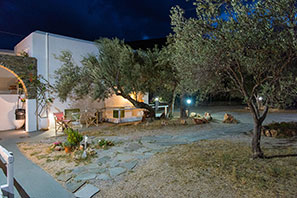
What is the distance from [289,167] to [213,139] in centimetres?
293

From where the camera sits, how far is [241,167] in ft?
13.5

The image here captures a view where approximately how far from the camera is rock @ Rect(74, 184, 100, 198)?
3213 mm

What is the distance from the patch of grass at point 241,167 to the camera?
10.6 ft

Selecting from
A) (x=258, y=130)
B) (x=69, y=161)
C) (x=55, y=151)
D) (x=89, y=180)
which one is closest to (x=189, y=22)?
(x=258, y=130)

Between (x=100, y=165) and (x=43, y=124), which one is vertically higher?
(x=43, y=124)

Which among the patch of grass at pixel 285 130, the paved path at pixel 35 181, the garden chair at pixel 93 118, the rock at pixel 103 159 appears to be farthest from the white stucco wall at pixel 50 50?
the patch of grass at pixel 285 130

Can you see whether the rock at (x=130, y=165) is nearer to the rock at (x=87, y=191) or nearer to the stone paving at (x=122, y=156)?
the stone paving at (x=122, y=156)

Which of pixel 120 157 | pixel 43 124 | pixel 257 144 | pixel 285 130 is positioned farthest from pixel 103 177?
pixel 285 130

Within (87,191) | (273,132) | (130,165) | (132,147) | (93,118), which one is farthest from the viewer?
(93,118)

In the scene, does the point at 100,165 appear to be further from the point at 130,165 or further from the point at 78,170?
the point at 130,165

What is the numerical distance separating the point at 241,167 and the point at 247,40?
2650 millimetres

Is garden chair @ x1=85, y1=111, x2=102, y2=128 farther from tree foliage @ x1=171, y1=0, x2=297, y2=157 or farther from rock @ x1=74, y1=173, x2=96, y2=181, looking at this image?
tree foliage @ x1=171, y1=0, x2=297, y2=157

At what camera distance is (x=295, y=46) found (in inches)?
138

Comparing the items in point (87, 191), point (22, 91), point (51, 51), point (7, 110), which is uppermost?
point (51, 51)
